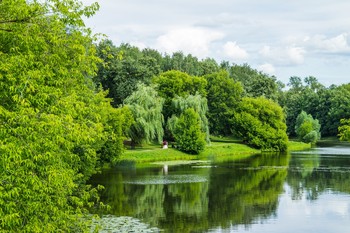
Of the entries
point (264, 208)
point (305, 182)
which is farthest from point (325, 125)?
point (264, 208)

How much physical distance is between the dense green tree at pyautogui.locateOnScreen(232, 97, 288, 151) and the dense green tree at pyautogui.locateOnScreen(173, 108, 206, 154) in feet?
53.1

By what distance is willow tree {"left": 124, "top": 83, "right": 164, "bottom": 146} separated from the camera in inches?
2370

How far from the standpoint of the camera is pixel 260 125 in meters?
80.7

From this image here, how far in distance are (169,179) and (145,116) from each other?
1724 cm

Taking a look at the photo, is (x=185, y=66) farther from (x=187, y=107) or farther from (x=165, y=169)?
(x=165, y=169)

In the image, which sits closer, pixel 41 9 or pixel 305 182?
pixel 41 9

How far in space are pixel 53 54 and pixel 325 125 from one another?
113 metres

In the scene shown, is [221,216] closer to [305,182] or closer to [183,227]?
[183,227]

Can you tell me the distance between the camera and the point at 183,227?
27.0 meters

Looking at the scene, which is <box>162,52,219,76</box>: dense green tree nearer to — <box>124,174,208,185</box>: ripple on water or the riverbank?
the riverbank

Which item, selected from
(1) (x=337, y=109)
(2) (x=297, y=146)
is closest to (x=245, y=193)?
(2) (x=297, y=146)

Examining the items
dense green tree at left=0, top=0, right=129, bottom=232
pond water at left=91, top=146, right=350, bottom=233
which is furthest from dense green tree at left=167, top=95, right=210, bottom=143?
dense green tree at left=0, top=0, right=129, bottom=232

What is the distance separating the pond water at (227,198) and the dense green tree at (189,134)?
785cm

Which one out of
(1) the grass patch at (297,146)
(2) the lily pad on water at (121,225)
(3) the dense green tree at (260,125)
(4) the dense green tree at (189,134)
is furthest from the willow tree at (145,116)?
(2) the lily pad on water at (121,225)
